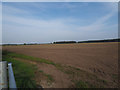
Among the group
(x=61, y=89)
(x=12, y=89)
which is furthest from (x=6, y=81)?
(x=61, y=89)

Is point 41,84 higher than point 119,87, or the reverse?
point 41,84

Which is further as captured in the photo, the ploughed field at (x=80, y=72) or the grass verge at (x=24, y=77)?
the ploughed field at (x=80, y=72)

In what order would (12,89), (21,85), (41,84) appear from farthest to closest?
1. (41,84)
2. (21,85)
3. (12,89)

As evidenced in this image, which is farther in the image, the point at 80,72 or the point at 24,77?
the point at 80,72

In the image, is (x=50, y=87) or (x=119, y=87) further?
(x=119, y=87)

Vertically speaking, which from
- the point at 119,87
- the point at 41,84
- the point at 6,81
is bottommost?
the point at 119,87

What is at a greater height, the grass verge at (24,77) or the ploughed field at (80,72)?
the grass verge at (24,77)

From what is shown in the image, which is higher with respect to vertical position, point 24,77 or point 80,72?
point 24,77

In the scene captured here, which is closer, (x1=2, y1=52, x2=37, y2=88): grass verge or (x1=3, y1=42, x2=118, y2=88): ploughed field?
(x1=2, y1=52, x2=37, y2=88): grass verge

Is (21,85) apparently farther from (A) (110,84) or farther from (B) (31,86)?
(A) (110,84)

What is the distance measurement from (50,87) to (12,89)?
3.73 feet

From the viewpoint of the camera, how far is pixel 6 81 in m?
2.48

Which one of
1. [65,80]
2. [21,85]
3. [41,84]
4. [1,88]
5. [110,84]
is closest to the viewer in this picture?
[1,88]

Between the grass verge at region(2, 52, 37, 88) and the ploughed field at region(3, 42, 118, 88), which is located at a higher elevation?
the grass verge at region(2, 52, 37, 88)
